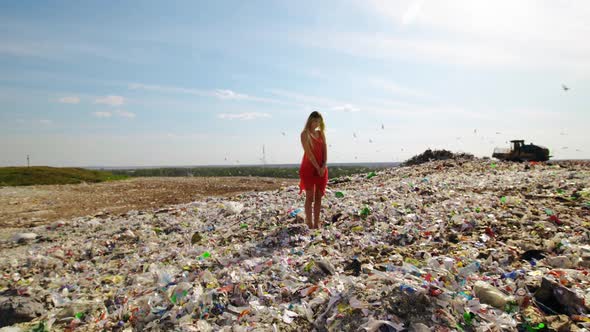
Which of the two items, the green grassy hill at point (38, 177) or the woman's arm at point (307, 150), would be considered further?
the green grassy hill at point (38, 177)

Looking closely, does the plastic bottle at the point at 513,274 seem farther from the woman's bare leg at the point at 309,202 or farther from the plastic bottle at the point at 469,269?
the woman's bare leg at the point at 309,202

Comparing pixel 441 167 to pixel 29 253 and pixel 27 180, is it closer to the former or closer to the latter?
pixel 29 253

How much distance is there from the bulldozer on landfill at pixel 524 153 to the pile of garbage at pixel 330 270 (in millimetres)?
10681

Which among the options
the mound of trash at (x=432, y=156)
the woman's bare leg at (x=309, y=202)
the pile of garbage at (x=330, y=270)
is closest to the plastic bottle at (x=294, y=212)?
the pile of garbage at (x=330, y=270)

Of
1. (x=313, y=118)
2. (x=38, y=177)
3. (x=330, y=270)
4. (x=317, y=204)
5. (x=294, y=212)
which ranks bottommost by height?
(x=330, y=270)

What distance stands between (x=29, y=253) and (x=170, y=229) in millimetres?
2005

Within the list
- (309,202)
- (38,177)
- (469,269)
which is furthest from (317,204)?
(38,177)

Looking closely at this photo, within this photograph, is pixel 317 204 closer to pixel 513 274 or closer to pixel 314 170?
pixel 314 170

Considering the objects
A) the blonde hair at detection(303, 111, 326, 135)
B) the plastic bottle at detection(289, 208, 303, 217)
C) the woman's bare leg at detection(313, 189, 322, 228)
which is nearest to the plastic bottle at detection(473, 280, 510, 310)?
the woman's bare leg at detection(313, 189, 322, 228)

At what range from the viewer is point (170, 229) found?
6.06m

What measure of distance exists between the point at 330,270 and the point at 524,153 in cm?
1613

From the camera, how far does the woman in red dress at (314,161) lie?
468cm

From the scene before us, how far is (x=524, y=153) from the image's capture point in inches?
621

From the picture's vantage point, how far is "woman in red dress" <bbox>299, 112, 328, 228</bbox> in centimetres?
468
